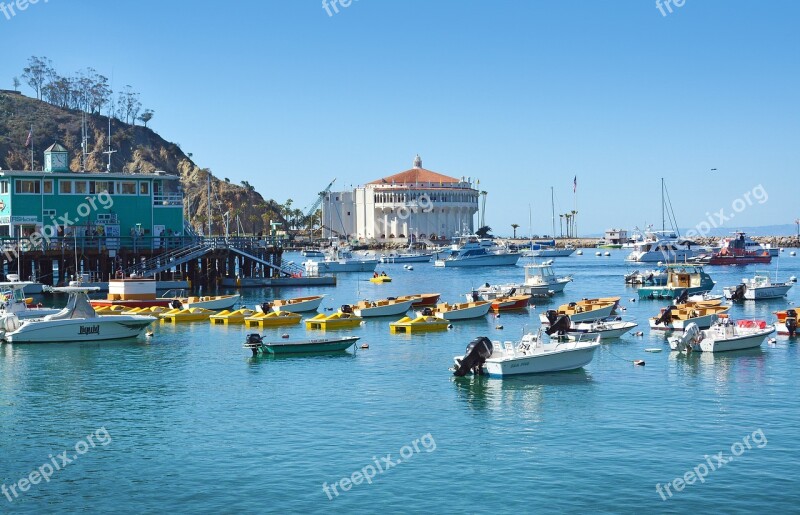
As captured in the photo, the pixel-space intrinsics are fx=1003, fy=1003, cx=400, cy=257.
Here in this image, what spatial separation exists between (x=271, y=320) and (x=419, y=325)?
402 inches

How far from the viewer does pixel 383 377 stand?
4544cm

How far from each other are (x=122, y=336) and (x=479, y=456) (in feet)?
107

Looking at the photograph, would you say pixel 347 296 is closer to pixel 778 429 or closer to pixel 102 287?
pixel 102 287

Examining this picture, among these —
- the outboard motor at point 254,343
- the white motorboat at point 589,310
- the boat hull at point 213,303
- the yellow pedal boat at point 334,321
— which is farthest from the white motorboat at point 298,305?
the outboard motor at point 254,343

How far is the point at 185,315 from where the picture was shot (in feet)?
231

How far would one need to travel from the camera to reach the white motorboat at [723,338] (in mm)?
50656

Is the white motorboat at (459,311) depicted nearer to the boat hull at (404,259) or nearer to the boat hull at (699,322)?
the boat hull at (699,322)

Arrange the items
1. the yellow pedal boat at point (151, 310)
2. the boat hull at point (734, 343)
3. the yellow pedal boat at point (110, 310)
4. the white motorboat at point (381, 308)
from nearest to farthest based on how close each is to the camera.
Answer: the boat hull at point (734, 343) < the yellow pedal boat at point (110, 310) < the yellow pedal boat at point (151, 310) < the white motorboat at point (381, 308)

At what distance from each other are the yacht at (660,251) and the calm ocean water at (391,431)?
125 m

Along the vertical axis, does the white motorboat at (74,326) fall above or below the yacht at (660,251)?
below

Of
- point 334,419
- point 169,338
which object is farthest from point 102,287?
point 334,419

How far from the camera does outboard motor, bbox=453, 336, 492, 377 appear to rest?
43781mm

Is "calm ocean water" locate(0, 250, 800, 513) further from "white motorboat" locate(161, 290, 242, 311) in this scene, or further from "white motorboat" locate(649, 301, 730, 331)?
"white motorboat" locate(161, 290, 242, 311)

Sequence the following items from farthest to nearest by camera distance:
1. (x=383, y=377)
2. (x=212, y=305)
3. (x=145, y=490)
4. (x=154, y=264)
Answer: (x=154, y=264)
(x=212, y=305)
(x=383, y=377)
(x=145, y=490)
